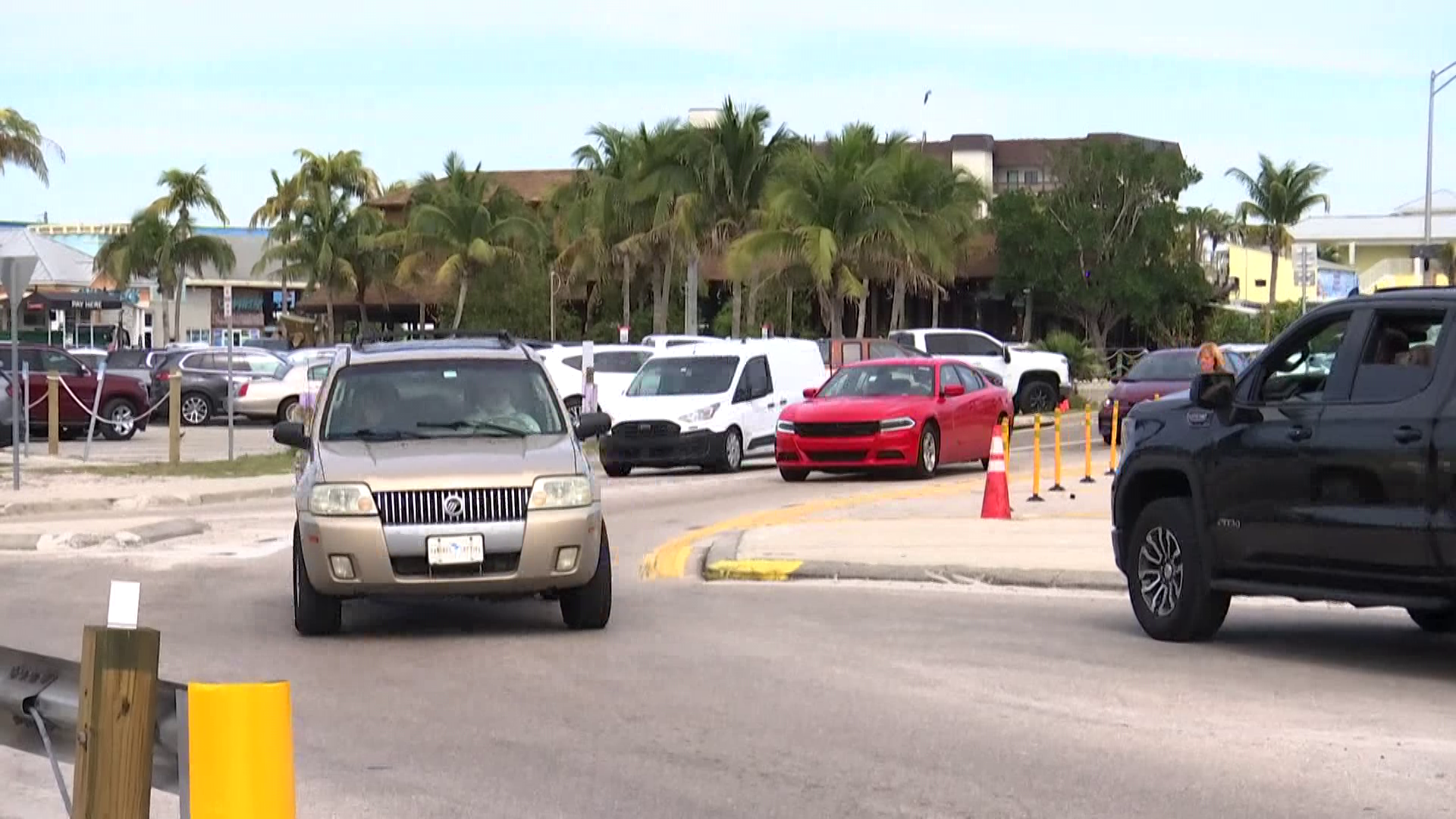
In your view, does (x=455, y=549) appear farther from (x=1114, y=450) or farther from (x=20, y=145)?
(x=20, y=145)

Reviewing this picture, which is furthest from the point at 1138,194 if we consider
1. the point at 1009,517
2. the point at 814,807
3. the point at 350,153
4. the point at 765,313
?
the point at 814,807

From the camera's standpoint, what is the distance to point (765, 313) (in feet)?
226

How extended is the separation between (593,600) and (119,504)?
41.8ft

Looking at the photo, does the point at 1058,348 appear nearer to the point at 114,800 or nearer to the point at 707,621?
the point at 707,621

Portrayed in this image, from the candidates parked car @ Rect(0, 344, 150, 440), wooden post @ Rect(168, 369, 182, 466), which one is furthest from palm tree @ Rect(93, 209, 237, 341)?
wooden post @ Rect(168, 369, 182, 466)

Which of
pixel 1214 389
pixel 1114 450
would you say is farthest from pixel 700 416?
pixel 1214 389

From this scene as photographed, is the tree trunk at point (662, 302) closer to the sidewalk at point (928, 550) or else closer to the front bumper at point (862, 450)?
the front bumper at point (862, 450)

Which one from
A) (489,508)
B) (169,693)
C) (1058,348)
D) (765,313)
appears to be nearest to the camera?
(169,693)

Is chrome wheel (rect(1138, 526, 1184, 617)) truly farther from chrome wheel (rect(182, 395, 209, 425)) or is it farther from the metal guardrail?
chrome wheel (rect(182, 395, 209, 425))

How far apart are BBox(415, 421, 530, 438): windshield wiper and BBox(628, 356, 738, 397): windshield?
14927 mm

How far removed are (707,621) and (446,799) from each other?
202 inches

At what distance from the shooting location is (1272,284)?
253 ft

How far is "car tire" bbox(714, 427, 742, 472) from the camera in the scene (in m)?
27.2

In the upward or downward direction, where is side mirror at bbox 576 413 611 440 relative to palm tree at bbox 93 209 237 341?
downward
